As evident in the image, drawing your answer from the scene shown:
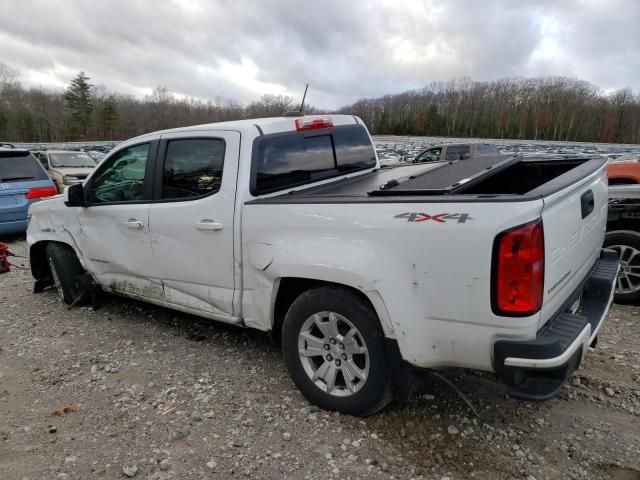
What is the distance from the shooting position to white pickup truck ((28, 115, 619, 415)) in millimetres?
2203

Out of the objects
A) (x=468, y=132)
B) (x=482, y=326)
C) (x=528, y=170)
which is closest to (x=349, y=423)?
(x=482, y=326)

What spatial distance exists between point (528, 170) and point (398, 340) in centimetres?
222

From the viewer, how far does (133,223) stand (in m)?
3.87

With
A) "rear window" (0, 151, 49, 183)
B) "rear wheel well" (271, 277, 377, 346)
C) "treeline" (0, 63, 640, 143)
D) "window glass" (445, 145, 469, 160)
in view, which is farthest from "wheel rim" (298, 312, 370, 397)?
"treeline" (0, 63, 640, 143)

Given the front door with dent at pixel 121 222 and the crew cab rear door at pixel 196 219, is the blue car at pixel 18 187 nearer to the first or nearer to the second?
the front door with dent at pixel 121 222

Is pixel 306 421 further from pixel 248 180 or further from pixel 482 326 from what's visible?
pixel 248 180

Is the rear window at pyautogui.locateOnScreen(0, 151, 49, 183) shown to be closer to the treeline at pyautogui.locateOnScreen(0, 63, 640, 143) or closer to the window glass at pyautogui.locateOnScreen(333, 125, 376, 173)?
the window glass at pyautogui.locateOnScreen(333, 125, 376, 173)

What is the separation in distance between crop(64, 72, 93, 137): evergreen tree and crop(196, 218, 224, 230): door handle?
86.1 m

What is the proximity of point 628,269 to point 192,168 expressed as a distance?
433cm

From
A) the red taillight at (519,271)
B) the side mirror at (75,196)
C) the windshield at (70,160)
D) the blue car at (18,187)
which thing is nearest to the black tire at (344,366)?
the red taillight at (519,271)

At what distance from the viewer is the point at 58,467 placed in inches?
103

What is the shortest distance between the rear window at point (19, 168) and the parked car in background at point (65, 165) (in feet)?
10.3

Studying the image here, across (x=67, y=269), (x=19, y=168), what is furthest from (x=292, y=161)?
(x=19, y=168)

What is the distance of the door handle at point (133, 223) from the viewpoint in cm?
382
